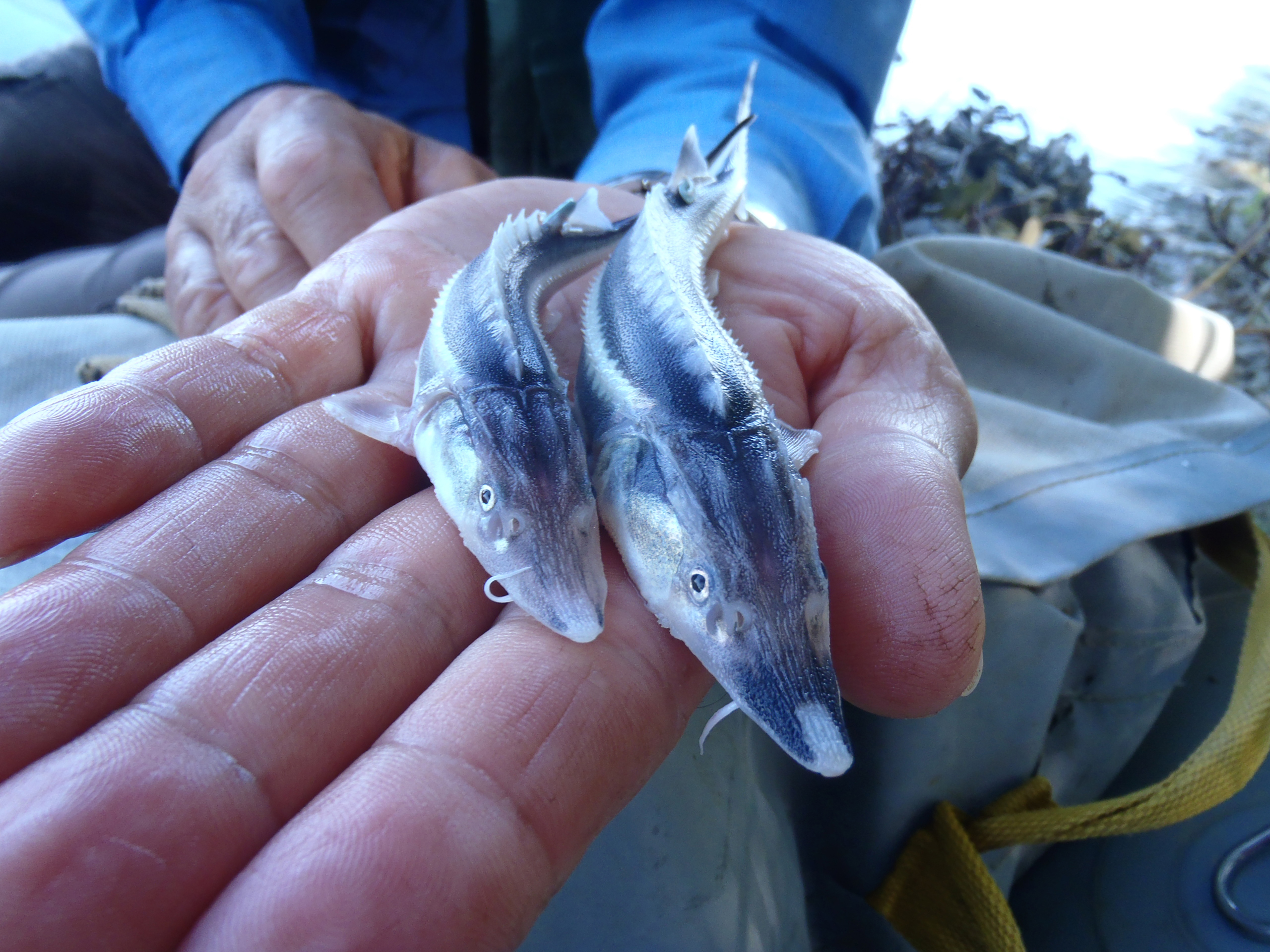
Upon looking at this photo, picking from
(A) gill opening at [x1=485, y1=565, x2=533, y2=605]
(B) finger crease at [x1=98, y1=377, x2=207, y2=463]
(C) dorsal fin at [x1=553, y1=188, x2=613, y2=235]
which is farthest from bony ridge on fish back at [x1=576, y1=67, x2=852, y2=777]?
(B) finger crease at [x1=98, y1=377, x2=207, y2=463]

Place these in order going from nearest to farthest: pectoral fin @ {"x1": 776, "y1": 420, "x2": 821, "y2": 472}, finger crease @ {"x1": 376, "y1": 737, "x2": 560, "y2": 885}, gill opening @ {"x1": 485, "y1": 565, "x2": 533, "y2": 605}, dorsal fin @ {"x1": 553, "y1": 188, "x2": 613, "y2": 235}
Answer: finger crease @ {"x1": 376, "y1": 737, "x2": 560, "y2": 885} → gill opening @ {"x1": 485, "y1": 565, "x2": 533, "y2": 605} → pectoral fin @ {"x1": 776, "y1": 420, "x2": 821, "y2": 472} → dorsal fin @ {"x1": 553, "y1": 188, "x2": 613, "y2": 235}

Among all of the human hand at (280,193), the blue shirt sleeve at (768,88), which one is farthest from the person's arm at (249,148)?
the blue shirt sleeve at (768,88)

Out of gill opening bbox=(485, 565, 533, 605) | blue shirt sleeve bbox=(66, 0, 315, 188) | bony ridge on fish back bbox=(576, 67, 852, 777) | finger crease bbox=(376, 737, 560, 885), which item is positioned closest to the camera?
finger crease bbox=(376, 737, 560, 885)

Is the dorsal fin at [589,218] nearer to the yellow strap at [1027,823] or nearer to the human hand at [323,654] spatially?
the human hand at [323,654]

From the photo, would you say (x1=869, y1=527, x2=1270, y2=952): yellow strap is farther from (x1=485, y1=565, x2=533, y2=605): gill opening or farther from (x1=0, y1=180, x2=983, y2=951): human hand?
(x1=485, y1=565, x2=533, y2=605): gill opening

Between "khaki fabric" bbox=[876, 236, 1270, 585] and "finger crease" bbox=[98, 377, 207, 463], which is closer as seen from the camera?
"finger crease" bbox=[98, 377, 207, 463]
